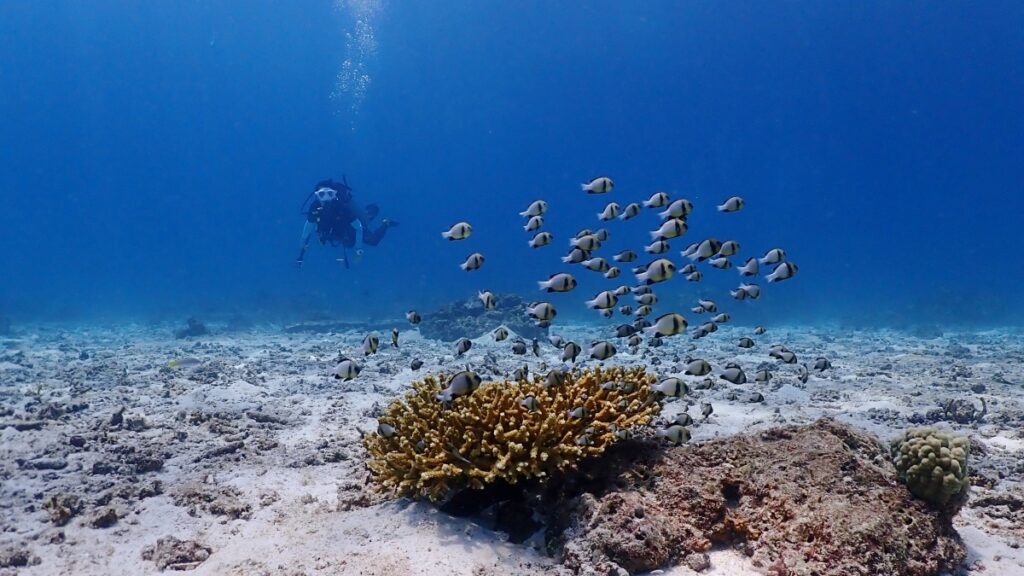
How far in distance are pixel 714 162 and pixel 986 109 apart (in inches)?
2397

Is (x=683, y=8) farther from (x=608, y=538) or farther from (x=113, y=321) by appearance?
(x=608, y=538)

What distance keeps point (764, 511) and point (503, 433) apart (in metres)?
2.24

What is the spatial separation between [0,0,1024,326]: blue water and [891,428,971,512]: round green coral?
54.7m

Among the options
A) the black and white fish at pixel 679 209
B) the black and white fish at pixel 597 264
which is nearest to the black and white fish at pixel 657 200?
the black and white fish at pixel 679 209

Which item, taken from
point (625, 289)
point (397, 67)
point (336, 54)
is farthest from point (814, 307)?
point (336, 54)

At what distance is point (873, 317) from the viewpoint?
35.0 metres

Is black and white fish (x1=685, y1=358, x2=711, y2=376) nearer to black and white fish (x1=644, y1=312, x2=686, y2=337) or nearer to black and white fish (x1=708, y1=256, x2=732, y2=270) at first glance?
black and white fish (x1=644, y1=312, x2=686, y2=337)

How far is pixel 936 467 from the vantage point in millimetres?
4102

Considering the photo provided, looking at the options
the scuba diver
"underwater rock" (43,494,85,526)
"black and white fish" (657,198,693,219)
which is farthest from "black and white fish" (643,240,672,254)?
the scuba diver

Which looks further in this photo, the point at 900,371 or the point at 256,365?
the point at 256,365

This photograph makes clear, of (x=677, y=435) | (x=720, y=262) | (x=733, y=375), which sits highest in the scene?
(x=720, y=262)

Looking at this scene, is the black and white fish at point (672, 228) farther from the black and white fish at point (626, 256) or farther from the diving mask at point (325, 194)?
the diving mask at point (325, 194)

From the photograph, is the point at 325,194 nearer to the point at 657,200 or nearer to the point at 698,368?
the point at 657,200

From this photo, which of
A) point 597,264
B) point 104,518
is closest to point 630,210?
point 597,264
